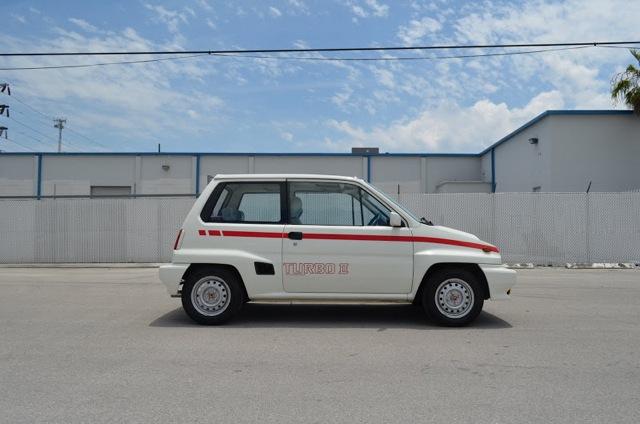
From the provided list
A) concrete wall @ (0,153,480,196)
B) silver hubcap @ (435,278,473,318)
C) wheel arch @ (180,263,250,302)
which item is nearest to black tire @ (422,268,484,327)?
silver hubcap @ (435,278,473,318)

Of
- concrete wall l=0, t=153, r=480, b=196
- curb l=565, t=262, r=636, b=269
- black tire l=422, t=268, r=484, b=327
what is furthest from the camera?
concrete wall l=0, t=153, r=480, b=196

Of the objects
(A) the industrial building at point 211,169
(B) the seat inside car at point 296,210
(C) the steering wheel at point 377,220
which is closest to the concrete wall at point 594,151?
(A) the industrial building at point 211,169

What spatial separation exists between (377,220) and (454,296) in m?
1.40

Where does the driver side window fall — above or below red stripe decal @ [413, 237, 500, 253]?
above

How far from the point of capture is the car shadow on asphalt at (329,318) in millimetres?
7145

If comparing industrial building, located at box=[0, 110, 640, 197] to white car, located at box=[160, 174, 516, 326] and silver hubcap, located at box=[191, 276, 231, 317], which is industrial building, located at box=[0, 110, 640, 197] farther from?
silver hubcap, located at box=[191, 276, 231, 317]

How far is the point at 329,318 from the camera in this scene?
7.66 m

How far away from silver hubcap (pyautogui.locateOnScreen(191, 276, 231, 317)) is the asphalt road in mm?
271

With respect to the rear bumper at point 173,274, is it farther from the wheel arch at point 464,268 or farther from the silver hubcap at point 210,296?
the wheel arch at point 464,268

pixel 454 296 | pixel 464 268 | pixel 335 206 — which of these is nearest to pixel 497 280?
pixel 464 268

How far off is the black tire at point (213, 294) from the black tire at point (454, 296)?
248 cm

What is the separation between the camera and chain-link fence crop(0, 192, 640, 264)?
16.1m

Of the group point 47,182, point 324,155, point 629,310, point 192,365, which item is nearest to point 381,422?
point 192,365

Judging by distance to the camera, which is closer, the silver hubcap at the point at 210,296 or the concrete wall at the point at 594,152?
the silver hubcap at the point at 210,296
